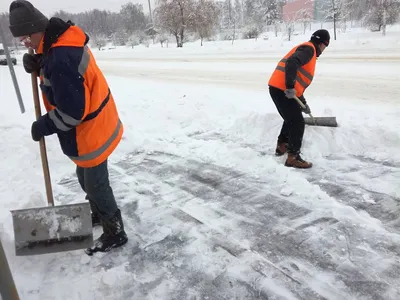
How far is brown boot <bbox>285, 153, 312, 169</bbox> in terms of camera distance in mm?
4031

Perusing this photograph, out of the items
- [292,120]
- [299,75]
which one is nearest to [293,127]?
[292,120]

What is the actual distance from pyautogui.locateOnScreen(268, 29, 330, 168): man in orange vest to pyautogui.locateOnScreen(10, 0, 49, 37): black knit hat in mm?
2709

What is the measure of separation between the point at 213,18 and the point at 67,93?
37.9m

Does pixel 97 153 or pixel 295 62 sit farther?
pixel 295 62

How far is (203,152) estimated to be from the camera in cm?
466

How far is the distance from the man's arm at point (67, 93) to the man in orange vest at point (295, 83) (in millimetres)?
2575

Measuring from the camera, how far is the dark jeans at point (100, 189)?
259 cm

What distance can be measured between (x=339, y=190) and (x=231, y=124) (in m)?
2.49

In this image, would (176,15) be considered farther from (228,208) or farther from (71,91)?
(71,91)

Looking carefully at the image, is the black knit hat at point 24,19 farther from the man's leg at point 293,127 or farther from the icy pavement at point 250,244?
the man's leg at point 293,127

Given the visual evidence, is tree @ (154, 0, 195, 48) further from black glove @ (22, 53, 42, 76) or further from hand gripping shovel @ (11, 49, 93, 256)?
hand gripping shovel @ (11, 49, 93, 256)

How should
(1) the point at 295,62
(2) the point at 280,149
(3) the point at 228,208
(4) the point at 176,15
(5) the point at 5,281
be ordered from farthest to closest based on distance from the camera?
(4) the point at 176,15 < (2) the point at 280,149 < (1) the point at 295,62 < (3) the point at 228,208 < (5) the point at 5,281

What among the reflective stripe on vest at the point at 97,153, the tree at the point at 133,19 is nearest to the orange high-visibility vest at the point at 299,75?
the reflective stripe on vest at the point at 97,153

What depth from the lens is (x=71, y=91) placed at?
2.13 m
